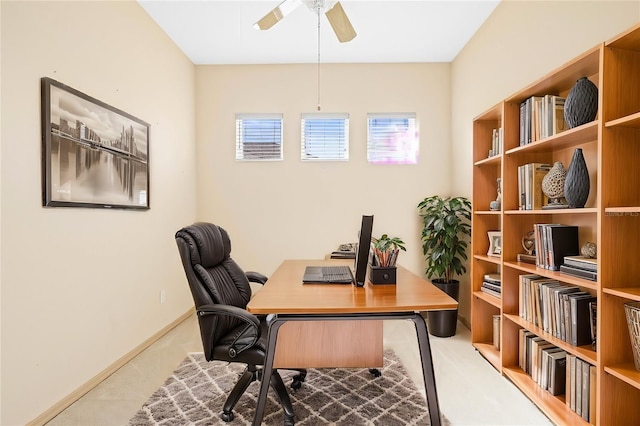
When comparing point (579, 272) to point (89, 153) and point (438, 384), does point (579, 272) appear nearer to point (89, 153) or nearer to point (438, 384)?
point (438, 384)

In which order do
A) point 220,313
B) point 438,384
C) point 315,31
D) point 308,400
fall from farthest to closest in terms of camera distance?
point 315,31
point 438,384
point 308,400
point 220,313

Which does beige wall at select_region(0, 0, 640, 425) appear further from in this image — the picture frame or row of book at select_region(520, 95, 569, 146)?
the picture frame

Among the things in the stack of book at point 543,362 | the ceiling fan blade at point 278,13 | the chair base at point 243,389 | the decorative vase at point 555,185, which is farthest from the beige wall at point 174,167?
the stack of book at point 543,362

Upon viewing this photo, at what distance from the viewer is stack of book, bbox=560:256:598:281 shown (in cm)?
182

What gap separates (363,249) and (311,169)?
2.53 metres

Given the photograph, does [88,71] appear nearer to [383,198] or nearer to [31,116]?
[31,116]

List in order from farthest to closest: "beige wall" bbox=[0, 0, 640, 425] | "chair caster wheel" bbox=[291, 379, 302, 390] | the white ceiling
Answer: the white ceiling → "chair caster wheel" bbox=[291, 379, 302, 390] → "beige wall" bbox=[0, 0, 640, 425]

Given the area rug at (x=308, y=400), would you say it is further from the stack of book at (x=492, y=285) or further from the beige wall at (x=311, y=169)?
the beige wall at (x=311, y=169)

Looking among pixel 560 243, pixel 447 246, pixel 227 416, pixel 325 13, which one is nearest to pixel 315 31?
pixel 325 13

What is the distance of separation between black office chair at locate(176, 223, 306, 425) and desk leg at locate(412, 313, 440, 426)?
77 cm

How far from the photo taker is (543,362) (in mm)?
2240

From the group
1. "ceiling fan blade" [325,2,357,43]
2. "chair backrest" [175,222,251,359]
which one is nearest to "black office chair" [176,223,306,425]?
"chair backrest" [175,222,251,359]

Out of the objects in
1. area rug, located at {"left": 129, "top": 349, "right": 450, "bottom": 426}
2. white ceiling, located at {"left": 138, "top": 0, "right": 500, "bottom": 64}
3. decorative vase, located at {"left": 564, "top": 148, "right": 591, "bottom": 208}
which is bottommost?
area rug, located at {"left": 129, "top": 349, "right": 450, "bottom": 426}

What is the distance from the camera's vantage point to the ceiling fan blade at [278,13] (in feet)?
7.29
